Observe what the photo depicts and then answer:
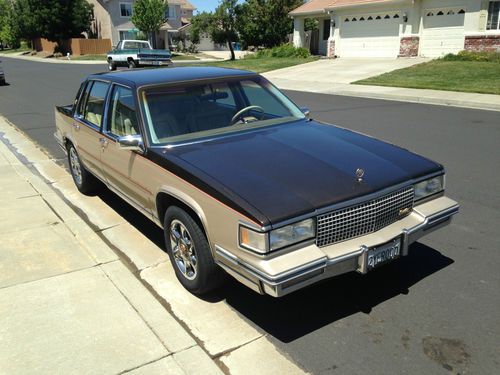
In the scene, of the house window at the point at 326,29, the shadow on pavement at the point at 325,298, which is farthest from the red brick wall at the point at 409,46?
the shadow on pavement at the point at 325,298

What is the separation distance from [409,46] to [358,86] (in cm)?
951

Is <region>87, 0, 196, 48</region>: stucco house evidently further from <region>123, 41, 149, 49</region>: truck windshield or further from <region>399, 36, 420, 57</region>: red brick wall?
<region>399, 36, 420, 57</region>: red brick wall

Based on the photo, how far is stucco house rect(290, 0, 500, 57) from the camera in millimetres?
22312

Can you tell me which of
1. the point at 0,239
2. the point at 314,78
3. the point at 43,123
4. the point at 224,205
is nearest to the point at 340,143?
the point at 224,205

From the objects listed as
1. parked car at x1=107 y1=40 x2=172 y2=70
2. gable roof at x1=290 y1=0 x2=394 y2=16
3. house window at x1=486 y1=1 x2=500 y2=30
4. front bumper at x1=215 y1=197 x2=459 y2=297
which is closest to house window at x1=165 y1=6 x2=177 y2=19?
gable roof at x1=290 y1=0 x2=394 y2=16

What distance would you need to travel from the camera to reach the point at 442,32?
24.1 metres

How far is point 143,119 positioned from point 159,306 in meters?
1.60

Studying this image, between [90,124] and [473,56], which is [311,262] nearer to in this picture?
[90,124]

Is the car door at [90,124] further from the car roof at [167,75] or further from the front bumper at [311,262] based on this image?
the front bumper at [311,262]

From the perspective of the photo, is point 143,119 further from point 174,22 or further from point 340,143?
point 174,22

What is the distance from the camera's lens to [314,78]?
2166cm

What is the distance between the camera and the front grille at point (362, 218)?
3.12 m

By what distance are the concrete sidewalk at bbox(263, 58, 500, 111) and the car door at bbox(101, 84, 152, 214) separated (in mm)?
10952

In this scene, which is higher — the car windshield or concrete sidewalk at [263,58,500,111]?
the car windshield
